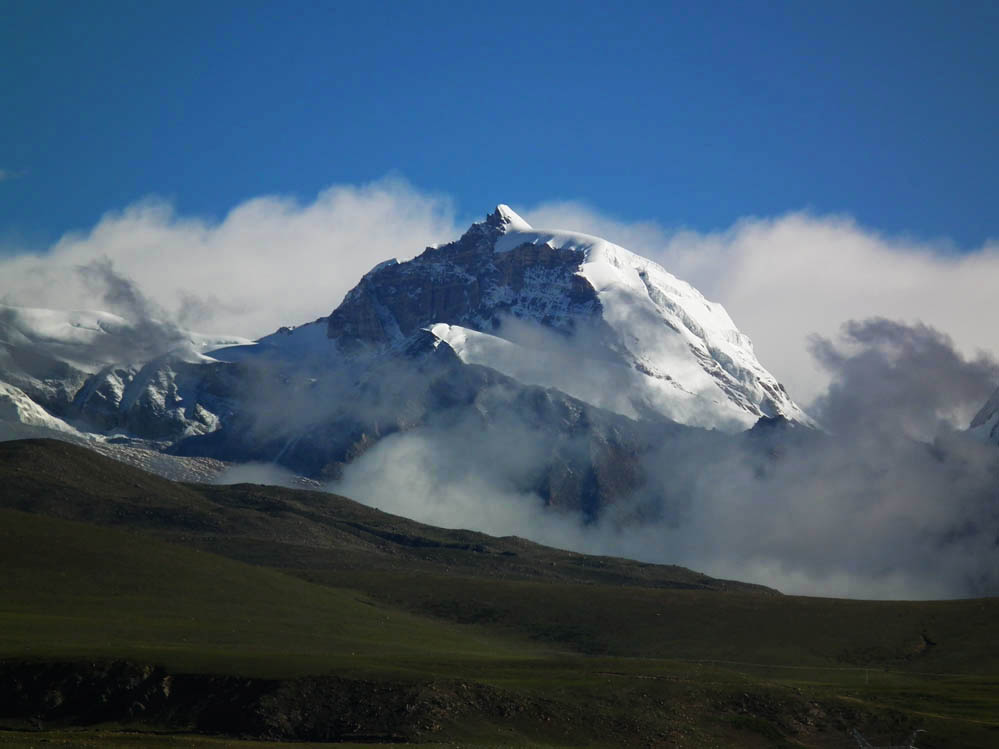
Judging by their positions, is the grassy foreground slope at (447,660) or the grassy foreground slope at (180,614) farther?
the grassy foreground slope at (180,614)

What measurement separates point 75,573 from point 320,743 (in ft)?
241

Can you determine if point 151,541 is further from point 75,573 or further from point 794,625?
point 794,625

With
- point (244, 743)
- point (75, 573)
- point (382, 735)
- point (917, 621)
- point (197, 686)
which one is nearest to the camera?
point (244, 743)

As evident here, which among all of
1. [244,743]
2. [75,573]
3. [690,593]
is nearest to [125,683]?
[244,743]

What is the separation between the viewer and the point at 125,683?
4040 inches

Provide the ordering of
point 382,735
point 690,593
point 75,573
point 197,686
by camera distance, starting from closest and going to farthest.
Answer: point 382,735 < point 197,686 < point 75,573 < point 690,593

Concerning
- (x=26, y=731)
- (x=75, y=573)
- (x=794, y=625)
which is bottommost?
(x=26, y=731)

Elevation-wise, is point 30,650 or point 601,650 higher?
point 601,650

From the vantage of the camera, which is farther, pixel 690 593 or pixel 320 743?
pixel 690 593

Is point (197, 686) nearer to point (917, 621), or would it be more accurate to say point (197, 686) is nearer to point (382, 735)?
point (382, 735)

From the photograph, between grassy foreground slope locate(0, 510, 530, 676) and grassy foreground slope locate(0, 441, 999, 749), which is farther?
grassy foreground slope locate(0, 510, 530, 676)

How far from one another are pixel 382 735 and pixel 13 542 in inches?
3242

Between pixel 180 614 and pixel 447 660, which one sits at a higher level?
pixel 447 660

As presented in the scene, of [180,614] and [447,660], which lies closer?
[447,660]
